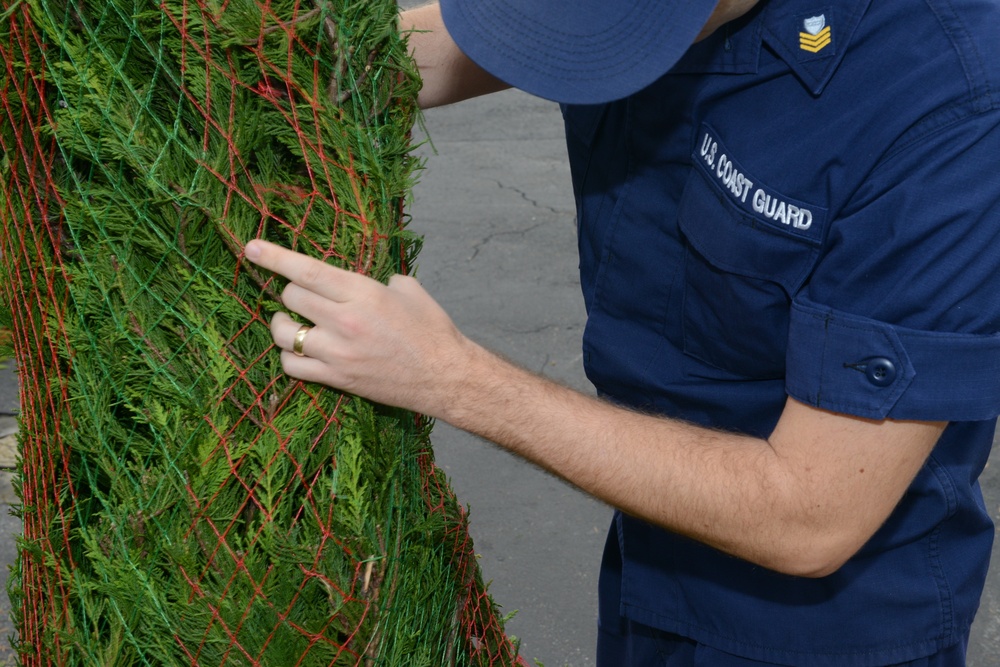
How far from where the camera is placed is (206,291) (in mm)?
1486

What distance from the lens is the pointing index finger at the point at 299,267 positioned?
4.73ft

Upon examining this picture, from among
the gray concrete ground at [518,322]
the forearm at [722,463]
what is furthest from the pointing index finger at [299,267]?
the gray concrete ground at [518,322]

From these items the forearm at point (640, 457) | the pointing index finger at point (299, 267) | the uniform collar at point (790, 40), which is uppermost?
the uniform collar at point (790, 40)

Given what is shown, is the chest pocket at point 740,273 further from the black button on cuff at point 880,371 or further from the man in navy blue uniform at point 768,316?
the black button on cuff at point 880,371

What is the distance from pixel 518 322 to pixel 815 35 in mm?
3698

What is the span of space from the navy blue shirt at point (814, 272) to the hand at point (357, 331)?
18.4 inches

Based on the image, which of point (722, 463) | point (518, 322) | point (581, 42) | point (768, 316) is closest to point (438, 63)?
point (581, 42)

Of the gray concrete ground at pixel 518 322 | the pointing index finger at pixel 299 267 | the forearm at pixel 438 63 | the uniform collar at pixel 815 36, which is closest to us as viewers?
the pointing index finger at pixel 299 267

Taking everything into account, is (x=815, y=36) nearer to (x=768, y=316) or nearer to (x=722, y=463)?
(x=768, y=316)

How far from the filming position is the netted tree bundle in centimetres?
144

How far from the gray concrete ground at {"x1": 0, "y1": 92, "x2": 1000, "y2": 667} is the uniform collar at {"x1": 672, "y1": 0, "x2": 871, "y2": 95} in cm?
229

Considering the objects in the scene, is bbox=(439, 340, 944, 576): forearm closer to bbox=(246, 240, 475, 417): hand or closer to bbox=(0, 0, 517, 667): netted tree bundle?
bbox=(246, 240, 475, 417): hand

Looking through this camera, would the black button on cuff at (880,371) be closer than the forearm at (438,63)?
Yes

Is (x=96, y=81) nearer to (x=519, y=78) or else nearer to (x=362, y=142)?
(x=362, y=142)
